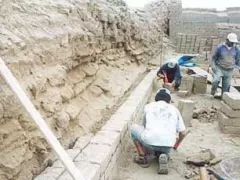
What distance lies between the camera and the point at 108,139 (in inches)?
180

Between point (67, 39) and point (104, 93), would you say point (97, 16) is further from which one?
point (67, 39)

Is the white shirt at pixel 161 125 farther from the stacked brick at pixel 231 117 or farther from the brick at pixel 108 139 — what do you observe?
the stacked brick at pixel 231 117

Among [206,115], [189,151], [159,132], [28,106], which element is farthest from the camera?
[206,115]

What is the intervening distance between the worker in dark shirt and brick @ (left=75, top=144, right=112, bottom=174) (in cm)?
480

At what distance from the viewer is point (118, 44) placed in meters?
9.67

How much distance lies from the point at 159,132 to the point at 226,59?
4.58 metres

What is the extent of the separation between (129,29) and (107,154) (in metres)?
7.04

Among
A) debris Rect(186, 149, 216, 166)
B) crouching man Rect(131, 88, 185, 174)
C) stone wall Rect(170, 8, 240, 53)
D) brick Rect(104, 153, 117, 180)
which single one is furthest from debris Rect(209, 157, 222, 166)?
stone wall Rect(170, 8, 240, 53)

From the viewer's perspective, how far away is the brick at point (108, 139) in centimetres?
446

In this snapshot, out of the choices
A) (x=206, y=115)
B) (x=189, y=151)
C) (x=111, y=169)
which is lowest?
(x=206, y=115)

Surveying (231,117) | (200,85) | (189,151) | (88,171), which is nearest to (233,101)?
(231,117)

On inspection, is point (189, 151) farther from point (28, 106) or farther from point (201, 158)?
point (28, 106)

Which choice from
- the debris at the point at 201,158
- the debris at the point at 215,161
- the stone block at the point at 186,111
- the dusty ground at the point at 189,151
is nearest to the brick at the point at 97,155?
the dusty ground at the point at 189,151

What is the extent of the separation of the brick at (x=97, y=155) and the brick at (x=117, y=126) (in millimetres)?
666
